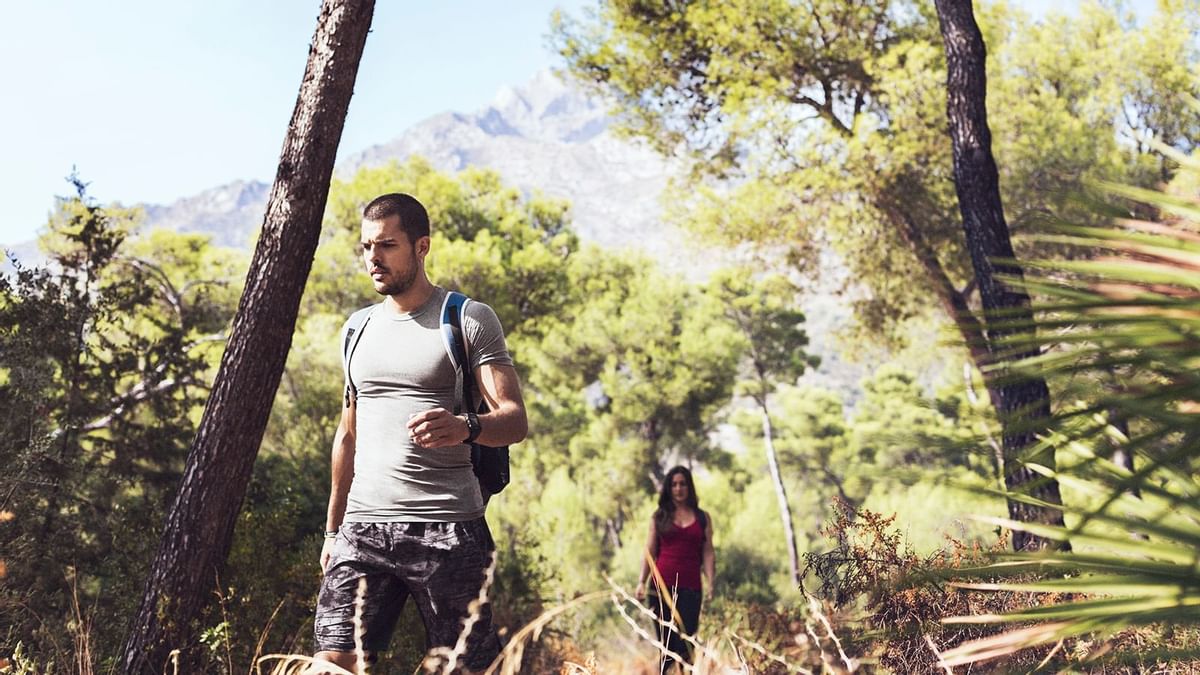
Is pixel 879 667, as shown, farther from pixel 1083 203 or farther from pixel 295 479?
pixel 295 479

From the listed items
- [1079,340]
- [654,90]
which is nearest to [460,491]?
[1079,340]

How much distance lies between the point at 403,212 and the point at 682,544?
157 inches

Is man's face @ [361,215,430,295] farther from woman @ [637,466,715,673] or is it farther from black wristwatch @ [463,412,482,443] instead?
woman @ [637,466,715,673]

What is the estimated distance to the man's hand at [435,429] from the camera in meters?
2.51

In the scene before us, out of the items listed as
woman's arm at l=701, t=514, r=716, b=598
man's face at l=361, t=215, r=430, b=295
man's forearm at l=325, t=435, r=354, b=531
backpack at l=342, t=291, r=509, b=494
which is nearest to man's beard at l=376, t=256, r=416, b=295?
man's face at l=361, t=215, r=430, b=295

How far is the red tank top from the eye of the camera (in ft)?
20.4

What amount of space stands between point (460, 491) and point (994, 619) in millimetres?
2170

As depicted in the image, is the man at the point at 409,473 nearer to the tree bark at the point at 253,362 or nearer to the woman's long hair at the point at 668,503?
the tree bark at the point at 253,362

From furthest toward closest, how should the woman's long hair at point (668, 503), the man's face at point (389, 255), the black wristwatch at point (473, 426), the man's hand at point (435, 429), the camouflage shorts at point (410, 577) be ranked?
the woman's long hair at point (668, 503) < the man's face at point (389, 255) < the camouflage shorts at point (410, 577) < the black wristwatch at point (473, 426) < the man's hand at point (435, 429)

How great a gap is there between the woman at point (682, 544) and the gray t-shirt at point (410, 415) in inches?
131

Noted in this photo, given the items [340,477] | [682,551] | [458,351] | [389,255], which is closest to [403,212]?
[389,255]

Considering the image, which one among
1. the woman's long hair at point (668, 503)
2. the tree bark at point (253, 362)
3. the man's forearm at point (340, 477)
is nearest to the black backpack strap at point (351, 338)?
the man's forearm at point (340, 477)

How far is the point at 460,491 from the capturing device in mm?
2934

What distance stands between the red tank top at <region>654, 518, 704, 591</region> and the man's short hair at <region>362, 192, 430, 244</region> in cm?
382
